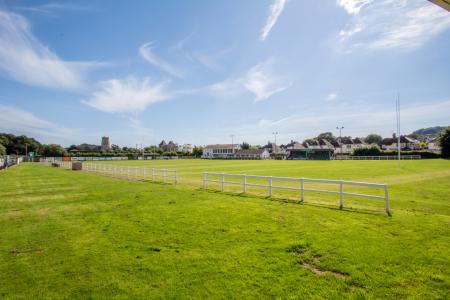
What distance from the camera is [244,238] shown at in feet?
22.5

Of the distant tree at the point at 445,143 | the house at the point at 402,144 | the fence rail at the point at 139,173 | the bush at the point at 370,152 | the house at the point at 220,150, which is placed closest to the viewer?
the fence rail at the point at 139,173

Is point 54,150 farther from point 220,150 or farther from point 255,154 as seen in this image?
point 255,154

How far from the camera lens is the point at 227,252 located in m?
5.94

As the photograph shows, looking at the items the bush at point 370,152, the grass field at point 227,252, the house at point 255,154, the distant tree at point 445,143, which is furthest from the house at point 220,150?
the grass field at point 227,252

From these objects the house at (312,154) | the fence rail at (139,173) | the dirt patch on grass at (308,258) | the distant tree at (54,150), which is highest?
the distant tree at (54,150)

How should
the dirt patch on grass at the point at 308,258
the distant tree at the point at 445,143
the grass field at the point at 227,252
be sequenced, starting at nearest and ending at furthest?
the grass field at the point at 227,252, the dirt patch on grass at the point at 308,258, the distant tree at the point at 445,143

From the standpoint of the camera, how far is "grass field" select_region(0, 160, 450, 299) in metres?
4.38

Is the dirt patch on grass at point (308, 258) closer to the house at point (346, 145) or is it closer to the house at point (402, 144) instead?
the house at point (402, 144)

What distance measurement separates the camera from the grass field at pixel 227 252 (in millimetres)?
4383

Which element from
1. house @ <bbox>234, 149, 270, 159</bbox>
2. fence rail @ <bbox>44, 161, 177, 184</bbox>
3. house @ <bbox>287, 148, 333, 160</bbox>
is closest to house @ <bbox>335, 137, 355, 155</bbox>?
house @ <bbox>234, 149, 270, 159</bbox>

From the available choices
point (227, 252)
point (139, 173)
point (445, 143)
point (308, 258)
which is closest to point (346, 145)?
point (445, 143)

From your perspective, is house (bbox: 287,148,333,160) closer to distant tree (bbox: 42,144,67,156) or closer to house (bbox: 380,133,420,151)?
house (bbox: 380,133,420,151)

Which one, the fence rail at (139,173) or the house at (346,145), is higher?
the house at (346,145)

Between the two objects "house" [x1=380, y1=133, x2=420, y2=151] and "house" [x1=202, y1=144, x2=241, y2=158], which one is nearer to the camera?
"house" [x1=380, y1=133, x2=420, y2=151]
